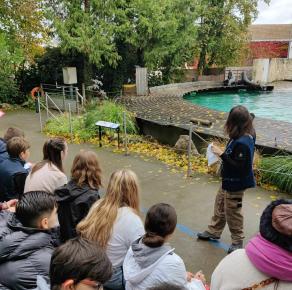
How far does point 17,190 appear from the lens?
3861 mm

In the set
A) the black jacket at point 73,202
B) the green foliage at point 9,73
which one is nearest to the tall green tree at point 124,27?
the green foliage at point 9,73

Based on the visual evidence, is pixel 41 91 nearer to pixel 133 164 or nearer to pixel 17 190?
pixel 133 164

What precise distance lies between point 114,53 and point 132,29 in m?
1.62

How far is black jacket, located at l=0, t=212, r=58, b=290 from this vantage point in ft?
6.68

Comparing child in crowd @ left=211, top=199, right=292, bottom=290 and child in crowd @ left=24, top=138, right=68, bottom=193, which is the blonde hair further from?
child in crowd @ left=211, top=199, right=292, bottom=290

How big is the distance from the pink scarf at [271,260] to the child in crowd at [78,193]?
1.77m

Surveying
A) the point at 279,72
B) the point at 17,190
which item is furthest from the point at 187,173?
the point at 279,72

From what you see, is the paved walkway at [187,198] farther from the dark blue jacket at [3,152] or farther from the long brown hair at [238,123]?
the dark blue jacket at [3,152]

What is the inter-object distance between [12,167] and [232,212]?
99.8 inches

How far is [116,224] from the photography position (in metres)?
2.73

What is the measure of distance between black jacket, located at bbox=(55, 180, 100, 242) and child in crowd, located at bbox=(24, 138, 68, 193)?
36cm

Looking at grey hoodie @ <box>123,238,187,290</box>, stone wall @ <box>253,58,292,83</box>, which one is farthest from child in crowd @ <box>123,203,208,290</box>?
stone wall @ <box>253,58,292,83</box>

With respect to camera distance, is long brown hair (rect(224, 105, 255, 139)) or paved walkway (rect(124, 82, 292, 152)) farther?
paved walkway (rect(124, 82, 292, 152))

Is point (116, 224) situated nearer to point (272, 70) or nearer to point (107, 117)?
point (107, 117)
